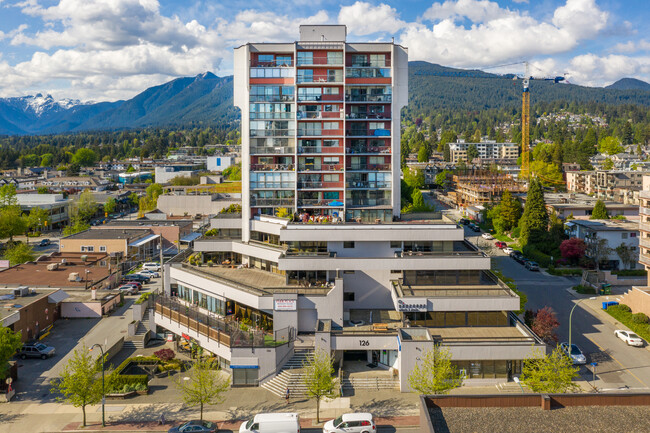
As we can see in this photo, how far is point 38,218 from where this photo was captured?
295 feet

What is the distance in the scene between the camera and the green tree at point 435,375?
26.8 meters

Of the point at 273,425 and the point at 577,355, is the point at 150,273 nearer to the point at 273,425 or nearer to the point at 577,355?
the point at 273,425

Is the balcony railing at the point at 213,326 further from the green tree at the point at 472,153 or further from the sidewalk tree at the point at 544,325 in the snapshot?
the green tree at the point at 472,153

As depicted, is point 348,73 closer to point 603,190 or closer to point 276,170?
point 276,170

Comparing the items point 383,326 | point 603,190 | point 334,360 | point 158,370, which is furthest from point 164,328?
point 603,190

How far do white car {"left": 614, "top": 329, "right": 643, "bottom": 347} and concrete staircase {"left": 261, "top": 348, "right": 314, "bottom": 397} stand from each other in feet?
83.9

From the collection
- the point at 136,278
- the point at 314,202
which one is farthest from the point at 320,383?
the point at 136,278

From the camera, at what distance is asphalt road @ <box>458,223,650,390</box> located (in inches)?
1319

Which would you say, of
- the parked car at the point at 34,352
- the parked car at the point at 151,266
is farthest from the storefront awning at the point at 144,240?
the parked car at the point at 34,352

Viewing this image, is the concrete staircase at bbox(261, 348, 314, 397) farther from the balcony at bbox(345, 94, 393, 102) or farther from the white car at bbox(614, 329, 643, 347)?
the white car at bbox(614, 329, 643, 347)

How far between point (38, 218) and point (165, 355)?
6797 centimetres

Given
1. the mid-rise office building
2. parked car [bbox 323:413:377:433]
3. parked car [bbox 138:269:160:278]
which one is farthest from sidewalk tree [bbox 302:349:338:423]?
parked car [bbox 138:269:160:278]

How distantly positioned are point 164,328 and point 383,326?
19338mm

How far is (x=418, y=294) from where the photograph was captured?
35062mm
